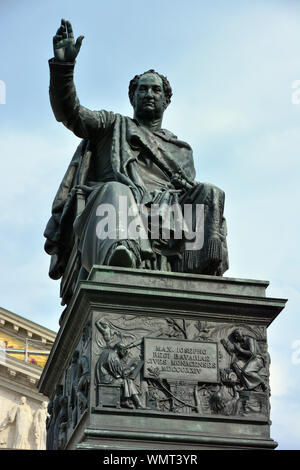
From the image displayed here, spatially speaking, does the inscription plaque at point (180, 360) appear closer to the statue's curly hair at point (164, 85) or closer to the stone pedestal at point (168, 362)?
the stone pedestal at point (168, 362)

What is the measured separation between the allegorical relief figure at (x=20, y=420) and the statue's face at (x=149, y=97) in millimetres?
30897

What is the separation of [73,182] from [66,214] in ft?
1.57

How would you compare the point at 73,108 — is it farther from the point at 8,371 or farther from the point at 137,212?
the point at 8,371

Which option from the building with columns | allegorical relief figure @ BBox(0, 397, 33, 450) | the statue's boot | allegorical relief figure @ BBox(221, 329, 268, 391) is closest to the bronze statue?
the statue's boot

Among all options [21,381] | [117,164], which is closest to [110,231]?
[117,164]

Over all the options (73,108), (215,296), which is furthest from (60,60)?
(215,296)

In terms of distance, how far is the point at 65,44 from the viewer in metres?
13.1

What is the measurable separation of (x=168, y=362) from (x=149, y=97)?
12.3 ft

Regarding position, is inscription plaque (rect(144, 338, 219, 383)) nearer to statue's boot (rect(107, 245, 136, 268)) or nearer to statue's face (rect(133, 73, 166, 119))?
statue's boot (rect(107, 245, 136, 268))

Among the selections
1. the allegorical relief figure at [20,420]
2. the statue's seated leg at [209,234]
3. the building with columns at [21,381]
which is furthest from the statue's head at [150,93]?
the allegorical relief figure at [20,420]

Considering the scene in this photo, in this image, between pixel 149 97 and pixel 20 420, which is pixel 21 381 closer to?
pixel 20 420

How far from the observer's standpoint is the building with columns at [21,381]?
147ft
